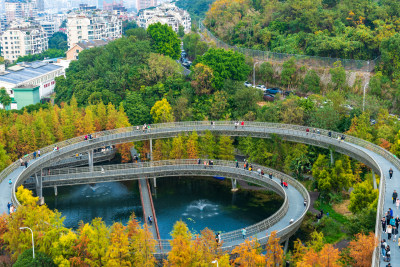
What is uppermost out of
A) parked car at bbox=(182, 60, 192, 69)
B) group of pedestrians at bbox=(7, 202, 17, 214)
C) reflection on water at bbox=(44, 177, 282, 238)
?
parked car at bbox=(182, 60, 192, 69)

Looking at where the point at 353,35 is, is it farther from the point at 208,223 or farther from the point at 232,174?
the point at 208,223

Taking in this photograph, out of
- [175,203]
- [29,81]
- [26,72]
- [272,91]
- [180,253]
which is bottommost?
[175,203]

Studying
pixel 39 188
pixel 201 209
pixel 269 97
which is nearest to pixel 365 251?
pixel 201 209

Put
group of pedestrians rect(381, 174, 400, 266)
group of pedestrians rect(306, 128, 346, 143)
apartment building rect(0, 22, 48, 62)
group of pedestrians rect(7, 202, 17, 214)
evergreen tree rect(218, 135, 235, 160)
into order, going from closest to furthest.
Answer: group of pedestrians rect(381, 174, 400, 266), group of pedestrians rect(7, 202, 17, 214), group of pedestrians rect(306, 128, 346, 143), evergreen tree rect(218, 135, 235, 160), apartment building rect(0, 22, 48, 62)

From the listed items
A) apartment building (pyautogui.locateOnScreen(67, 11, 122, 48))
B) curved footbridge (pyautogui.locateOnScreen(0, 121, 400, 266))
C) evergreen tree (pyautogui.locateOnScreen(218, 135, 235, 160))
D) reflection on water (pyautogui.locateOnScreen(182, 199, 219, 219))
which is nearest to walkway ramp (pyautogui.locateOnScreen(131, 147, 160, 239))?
reflection on water (pyautogui.locateOnScreen(182, 199, 219, 219))

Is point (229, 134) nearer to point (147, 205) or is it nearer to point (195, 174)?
point (195, 174)

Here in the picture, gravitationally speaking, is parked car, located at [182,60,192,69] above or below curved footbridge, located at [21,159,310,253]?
above

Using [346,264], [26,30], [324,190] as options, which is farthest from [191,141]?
[26,30]

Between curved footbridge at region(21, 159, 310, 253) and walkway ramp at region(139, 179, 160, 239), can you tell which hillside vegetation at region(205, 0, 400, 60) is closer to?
curved footbridge at region(21, 159, 310, 253)
